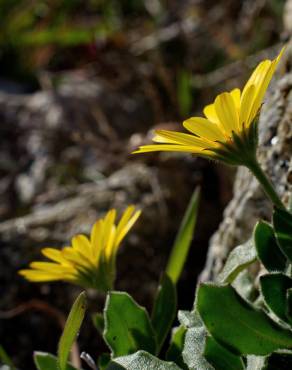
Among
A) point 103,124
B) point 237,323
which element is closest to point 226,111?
point 237,323

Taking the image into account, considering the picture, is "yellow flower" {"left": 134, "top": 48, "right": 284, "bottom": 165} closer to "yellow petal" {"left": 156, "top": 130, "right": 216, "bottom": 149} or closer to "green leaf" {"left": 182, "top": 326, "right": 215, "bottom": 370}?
"yellow petal" {"left": 156, "top": 130, "right": 216, "bottom": 149}

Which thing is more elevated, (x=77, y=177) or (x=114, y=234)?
(x=77, y=177)

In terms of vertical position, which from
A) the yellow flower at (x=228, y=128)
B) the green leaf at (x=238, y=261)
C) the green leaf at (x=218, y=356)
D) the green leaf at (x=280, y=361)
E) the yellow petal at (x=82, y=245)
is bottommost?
the green leaf at (x=280, y=361)

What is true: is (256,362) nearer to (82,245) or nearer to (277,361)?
(277,361)

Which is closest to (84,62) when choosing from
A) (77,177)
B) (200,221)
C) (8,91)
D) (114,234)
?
(8,91)

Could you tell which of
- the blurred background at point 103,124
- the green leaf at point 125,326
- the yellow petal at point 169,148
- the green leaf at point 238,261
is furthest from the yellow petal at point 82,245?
the blurred background at point 103,124

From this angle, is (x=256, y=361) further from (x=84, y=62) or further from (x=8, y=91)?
(x=84, y=62)

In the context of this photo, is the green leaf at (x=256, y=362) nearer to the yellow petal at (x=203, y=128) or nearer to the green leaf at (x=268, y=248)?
the green leaf at (x=268, y=248)

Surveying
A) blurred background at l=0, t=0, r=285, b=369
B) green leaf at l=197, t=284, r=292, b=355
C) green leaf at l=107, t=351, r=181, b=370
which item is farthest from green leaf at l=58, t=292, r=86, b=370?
blurred background at l=0, t=0, r=285, b=369
